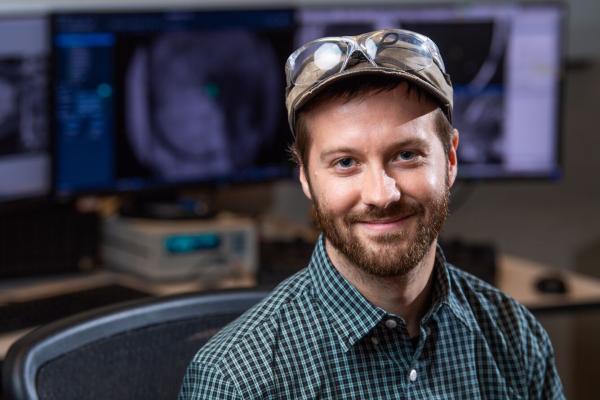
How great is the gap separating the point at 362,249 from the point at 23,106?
147 centimetres

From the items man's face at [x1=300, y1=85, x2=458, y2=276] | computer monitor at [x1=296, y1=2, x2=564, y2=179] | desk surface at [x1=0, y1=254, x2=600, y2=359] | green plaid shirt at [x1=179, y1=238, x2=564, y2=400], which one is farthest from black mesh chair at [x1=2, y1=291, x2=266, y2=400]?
computer monitor at [x1=296, y1=2, x2=564, y2=179]

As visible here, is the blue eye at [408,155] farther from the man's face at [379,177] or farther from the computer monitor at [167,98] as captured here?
the computer monitor at [167,98]

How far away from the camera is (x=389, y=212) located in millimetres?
1241

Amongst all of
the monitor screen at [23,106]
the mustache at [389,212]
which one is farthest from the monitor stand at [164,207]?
the mustache at [389,212]

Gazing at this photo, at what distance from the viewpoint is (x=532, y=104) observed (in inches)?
112

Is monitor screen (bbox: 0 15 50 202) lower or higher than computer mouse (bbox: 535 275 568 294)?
higher

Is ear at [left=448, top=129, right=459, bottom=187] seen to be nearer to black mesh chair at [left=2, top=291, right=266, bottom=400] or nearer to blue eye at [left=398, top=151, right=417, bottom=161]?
blue eye at [left=398, top=151, right=417, bottom=161]

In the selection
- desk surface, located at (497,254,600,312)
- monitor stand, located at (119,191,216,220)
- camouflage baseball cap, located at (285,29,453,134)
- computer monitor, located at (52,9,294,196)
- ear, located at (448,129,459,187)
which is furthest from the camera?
monitor stand, located at (119,191,216,220)

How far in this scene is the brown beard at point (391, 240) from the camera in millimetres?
1252

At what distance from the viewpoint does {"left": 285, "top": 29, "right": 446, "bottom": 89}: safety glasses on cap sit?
1.24 metres

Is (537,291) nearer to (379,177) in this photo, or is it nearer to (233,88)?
(233,88)

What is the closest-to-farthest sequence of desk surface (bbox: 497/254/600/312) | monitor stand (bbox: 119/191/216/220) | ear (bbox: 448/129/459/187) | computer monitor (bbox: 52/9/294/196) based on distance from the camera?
ear (bbox: 448/129/459/187) < desk surface (bbox: 497/254/600/312) < computer monitor (bbox: 52/9/294/196) < monitor stand (bbox: 119/191/216/220)

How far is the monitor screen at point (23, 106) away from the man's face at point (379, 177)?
1.40 metres

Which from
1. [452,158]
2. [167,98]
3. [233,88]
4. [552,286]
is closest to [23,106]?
[167,98]
